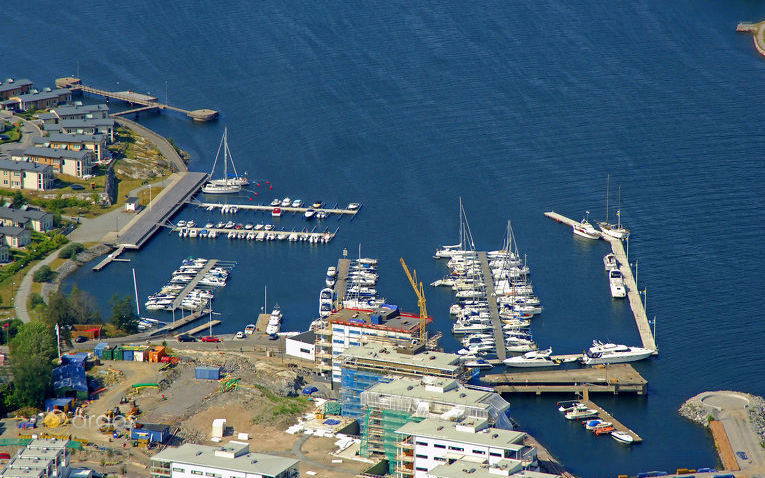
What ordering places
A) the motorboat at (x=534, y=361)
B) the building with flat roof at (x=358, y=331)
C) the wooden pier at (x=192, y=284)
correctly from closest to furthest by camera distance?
the building with flat roof at (x=358, y=331) → the motorboat at (x=534, y=361) → the wooden pier at (x=192, y=284)

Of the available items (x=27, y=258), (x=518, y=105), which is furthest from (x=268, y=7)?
(x=27, y=258)

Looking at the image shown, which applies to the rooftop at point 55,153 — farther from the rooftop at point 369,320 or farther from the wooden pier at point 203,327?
the rooftop at point 369,320

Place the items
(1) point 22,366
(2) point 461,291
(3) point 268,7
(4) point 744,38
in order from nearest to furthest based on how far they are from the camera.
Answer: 1. (1) point 22,366
2. (2) point 461,291
3. (4) point 744,38
4. (3) point 268,7

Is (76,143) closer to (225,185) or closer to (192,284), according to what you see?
(225,185)

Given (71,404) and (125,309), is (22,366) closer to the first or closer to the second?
(71,404)

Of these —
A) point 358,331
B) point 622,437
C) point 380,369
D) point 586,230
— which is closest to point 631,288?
point 586,230

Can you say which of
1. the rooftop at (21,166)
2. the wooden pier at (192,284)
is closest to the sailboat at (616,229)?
the wooden pier at (192,284)
